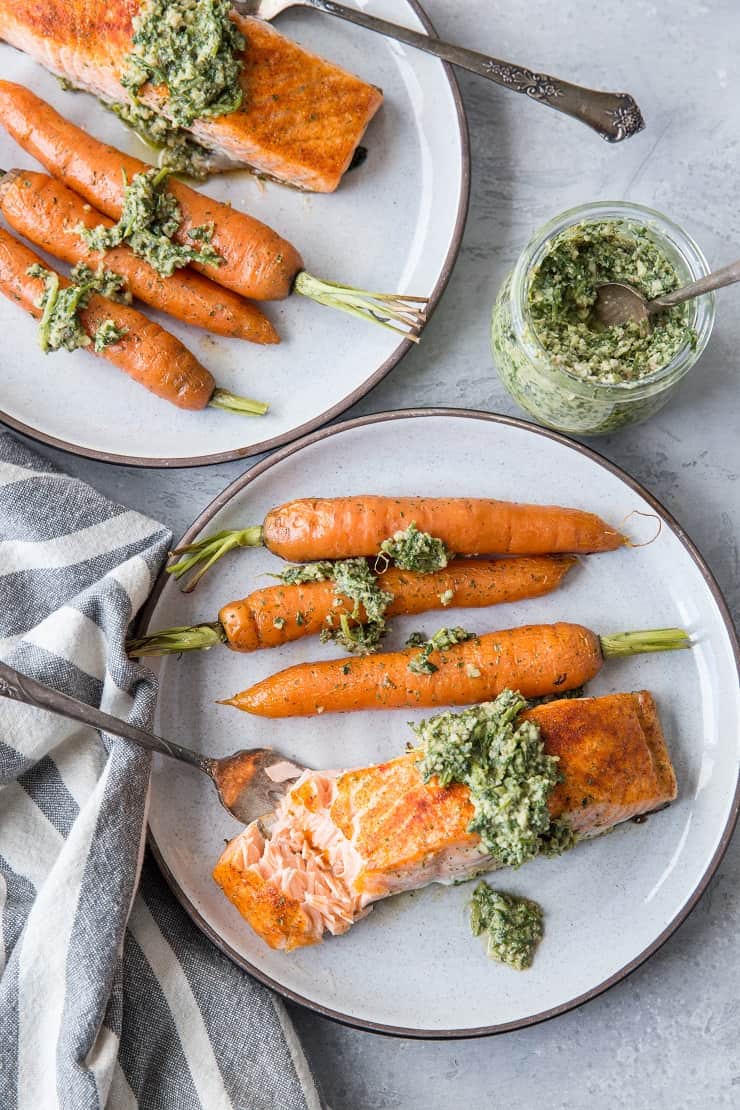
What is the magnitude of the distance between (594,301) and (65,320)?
150cm

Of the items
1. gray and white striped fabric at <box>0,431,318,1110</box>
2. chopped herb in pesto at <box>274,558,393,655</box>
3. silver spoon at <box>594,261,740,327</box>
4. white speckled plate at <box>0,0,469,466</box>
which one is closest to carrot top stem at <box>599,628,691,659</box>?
chopped herb in pesto at <box>274,558,393,655</box>

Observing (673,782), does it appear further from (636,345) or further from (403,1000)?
(636,345)

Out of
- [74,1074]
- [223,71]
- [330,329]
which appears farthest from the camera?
[330,329]

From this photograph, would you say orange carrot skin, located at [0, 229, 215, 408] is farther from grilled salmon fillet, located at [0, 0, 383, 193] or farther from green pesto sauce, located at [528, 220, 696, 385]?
green pesto sauce, located at [528, 220, 696, 385]

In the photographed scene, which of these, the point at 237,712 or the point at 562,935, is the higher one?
the point at 237,712

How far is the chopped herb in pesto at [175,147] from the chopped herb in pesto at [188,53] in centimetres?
19

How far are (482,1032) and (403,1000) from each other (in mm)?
236

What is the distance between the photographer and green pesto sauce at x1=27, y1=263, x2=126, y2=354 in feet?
9.50

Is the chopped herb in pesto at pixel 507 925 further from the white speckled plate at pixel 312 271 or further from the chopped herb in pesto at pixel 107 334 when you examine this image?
the chopped herb in pesto at pixel 107 334

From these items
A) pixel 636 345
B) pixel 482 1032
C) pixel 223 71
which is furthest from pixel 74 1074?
pixel 223 71

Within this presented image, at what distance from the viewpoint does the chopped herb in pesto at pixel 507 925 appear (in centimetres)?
282

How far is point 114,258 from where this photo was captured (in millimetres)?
2988

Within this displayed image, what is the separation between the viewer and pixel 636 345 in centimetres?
267

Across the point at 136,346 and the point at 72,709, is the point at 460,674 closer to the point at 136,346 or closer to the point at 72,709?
the point at 72,709
